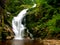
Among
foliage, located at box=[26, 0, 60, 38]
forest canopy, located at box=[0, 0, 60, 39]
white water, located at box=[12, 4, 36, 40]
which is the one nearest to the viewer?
forest canopy, located at box=[0, 0, 60, 39]

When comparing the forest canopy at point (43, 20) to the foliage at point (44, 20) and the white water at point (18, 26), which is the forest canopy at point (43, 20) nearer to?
the foliage at point (44, 20)

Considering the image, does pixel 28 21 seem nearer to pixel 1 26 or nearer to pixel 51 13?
pixel 51 13

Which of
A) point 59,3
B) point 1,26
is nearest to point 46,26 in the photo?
point 59,3

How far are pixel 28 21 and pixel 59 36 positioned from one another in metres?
8.45

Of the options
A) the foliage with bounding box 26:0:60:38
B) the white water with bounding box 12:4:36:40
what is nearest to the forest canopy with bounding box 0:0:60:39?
the foliage with bounding box 26:0:60:38

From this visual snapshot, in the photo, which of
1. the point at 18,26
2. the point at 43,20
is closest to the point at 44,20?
the point at 43,20

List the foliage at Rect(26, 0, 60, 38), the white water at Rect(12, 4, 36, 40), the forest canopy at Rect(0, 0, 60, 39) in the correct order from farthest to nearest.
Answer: the white water at Rect(12, 4, 36, 40) < the foliage at Rect(26, 0, 60, 38) < the forest canopy at Rect(0, 0, 60, 39)

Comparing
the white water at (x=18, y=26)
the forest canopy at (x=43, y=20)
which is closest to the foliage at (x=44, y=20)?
the forest canopy at (x=43, y=20)

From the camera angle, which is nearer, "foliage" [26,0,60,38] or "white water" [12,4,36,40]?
"foliage" [26,0,60,38]

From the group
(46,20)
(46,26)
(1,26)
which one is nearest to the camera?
(1,26)

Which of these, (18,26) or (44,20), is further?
(18,26)

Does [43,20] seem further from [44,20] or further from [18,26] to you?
[18,26]

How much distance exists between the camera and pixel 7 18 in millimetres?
34969

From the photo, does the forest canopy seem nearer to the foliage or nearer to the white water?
the foliage
